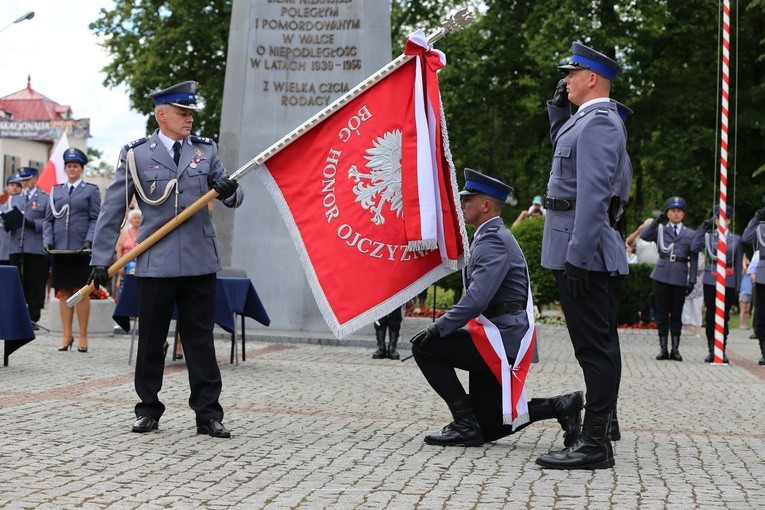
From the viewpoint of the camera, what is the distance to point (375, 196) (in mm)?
8273

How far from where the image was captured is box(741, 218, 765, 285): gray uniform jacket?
1655 cm

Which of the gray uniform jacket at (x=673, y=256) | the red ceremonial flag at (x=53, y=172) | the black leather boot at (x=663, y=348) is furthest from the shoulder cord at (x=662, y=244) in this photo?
the red ceremonial flag at (x=53, y=172)

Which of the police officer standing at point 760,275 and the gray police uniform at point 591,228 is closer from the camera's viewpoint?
the gray police uniform at point 591,228

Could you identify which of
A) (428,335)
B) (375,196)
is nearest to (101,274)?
(375,196)

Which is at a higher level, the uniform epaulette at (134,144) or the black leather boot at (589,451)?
the uniform epaulette at (134,144)

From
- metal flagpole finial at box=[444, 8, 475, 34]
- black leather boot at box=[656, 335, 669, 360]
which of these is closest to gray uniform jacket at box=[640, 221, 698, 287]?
black leather boot at box=[656, 335, 669, 360]

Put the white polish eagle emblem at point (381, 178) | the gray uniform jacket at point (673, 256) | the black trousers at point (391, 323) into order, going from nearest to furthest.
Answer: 1. the white polish eagle emblem at point (381, 178)
2. the black trousers at point (391, 323)
3. the gray uniform jacket at point (673, 256)

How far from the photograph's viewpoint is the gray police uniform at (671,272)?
1639 centimetres

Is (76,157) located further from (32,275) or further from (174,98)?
(174,98)

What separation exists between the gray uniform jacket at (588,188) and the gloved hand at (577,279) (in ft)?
0.09

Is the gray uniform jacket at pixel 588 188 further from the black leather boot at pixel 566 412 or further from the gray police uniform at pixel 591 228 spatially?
the black leather boot at pixel 566 412

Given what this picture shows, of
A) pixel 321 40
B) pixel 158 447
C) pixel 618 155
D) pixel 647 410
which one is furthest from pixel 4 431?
pixel 321 40

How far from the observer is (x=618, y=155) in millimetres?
7094

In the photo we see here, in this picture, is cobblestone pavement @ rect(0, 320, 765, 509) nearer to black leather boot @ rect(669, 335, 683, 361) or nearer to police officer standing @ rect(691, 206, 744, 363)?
black leather boot @ rect(669, 335, 683, 361)
